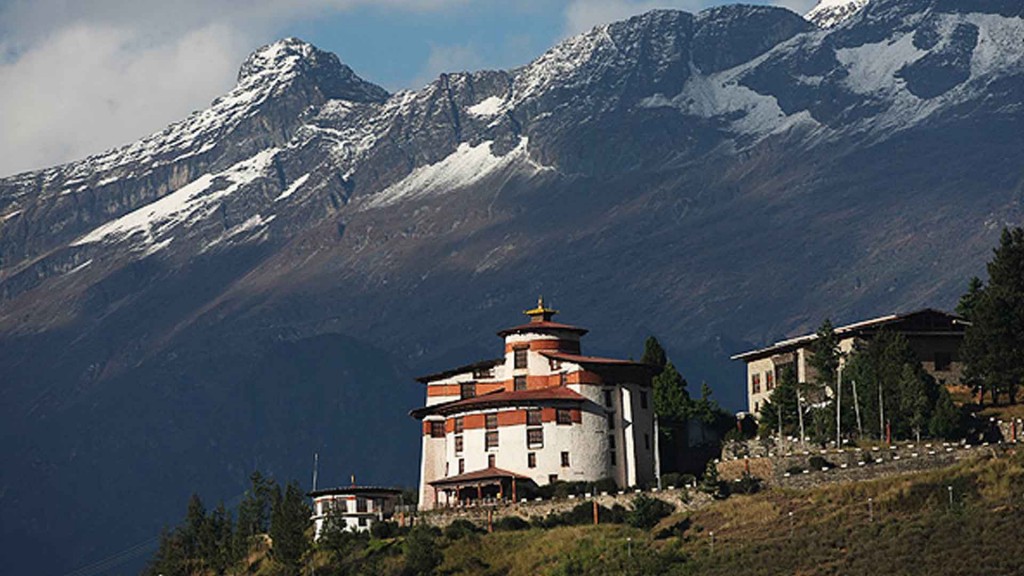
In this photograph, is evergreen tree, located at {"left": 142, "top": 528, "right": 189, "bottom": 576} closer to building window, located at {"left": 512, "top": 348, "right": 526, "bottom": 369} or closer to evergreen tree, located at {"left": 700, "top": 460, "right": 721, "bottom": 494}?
building window, located at {"left": 512, "top": 348, "right": 526, "bottom": 369}

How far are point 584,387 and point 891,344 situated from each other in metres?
23.4

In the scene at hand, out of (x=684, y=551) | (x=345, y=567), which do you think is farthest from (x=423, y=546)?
(x=684, y=551)

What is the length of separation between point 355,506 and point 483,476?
1238 centimetres

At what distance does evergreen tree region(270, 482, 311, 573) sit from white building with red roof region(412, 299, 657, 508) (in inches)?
440

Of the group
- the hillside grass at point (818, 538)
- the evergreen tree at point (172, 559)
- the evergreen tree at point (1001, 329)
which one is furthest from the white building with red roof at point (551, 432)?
the evergreen tree at point (1001, 329)

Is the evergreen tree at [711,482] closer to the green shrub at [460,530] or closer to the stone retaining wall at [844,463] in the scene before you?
the stone retaining wall at [844,463]

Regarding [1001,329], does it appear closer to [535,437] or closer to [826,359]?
[826,359]

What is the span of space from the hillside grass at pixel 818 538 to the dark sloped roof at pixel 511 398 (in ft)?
54.6

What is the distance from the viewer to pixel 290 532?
15988 centimetres

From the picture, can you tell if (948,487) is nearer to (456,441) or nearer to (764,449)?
(764,449)

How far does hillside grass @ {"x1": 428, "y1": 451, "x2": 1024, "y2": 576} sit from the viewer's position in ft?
398

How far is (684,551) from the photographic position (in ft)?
446

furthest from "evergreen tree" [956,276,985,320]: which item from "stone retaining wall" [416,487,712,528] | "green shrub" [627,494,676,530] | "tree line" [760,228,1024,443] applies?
"green shrub" [627,494,676,530]

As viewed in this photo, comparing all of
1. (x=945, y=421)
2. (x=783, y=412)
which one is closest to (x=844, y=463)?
(x=945, y=421)
